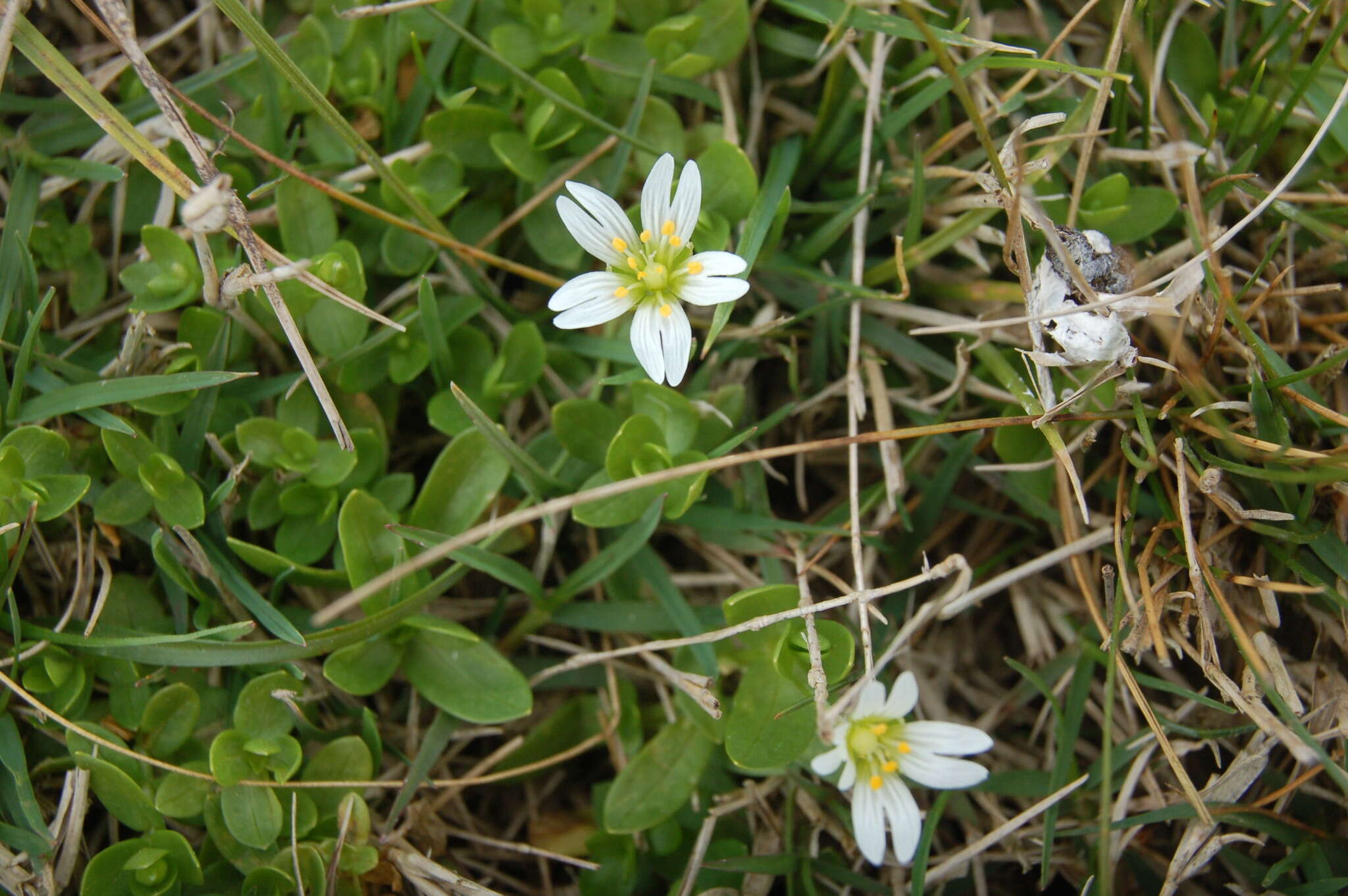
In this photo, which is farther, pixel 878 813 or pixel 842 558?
pixel 842 558

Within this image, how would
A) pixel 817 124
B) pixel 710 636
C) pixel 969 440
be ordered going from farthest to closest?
pixel 817 124
pixel 969 440
pixel 710 636

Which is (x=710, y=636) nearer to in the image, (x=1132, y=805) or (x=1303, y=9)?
(x=1132, y=805)

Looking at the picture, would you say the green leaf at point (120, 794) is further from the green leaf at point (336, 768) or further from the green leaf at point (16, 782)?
the green leaf at point (336, 768)

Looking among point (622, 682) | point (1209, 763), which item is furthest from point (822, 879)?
point (1209, 763)

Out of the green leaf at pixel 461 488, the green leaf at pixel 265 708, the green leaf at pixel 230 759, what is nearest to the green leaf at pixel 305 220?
the green leaf at pixel 461 488

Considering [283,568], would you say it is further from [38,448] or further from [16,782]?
[16,782]

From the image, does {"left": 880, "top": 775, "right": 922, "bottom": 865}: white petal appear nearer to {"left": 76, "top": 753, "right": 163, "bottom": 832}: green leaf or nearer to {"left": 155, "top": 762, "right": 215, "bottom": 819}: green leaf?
{"left": 155, "top": 762, "right": 215, "bottom": 819}: green leaf
